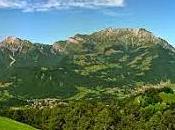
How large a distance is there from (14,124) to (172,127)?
161767 millimetres

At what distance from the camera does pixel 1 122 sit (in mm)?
44000

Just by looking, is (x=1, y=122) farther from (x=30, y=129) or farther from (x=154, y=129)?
(x=154, y=129)

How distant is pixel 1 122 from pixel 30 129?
2907 mm

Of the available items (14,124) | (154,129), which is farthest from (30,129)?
(154,129)

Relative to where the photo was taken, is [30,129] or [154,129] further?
[154,129]

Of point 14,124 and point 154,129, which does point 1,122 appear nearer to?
point 14,124

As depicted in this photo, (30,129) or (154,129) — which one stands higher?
(30,129)

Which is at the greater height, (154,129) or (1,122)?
(1,122)

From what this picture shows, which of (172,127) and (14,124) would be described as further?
(172,127)

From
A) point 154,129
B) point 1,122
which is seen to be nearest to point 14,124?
point 1,122

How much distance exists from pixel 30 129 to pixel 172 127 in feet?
531

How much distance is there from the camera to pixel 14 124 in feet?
147

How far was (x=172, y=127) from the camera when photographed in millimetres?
198625

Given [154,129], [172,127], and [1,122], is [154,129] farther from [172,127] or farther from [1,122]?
[1,122]
